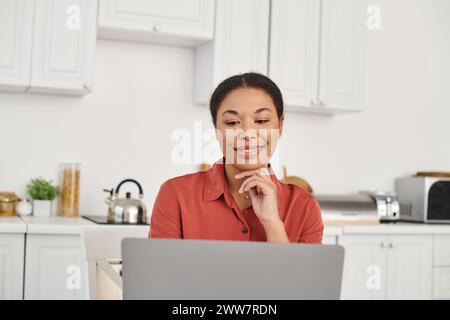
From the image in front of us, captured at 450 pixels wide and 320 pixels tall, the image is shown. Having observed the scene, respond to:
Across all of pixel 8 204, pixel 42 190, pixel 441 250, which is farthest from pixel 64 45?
pixel 441 250

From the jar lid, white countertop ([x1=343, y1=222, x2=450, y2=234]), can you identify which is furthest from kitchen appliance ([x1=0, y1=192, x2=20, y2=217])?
white countertop ([x1=343, y1=222, x2=450, y2=234])

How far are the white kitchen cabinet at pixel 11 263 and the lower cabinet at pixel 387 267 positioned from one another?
1.65 meters

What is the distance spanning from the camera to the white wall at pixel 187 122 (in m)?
3.59

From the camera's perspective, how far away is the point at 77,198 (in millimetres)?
3551

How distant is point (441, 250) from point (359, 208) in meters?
0.55

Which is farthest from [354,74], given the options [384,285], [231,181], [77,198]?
[231,181]

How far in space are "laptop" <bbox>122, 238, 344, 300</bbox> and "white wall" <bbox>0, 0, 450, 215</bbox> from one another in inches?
117

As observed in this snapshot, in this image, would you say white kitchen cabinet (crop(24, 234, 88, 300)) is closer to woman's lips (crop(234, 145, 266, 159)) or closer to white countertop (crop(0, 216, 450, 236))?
white countertop (crop(0, 216, 450, 236))

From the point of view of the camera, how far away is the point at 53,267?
3.04 m

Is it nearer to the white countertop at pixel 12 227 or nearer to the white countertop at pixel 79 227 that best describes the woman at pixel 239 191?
the white countertop at pixel 79 227

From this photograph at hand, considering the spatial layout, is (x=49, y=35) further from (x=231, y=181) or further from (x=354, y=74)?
(x=231, y=181)

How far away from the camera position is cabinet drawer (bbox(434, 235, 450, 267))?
12.5 feet

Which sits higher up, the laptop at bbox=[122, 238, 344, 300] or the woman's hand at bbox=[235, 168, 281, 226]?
the woman's hand at bbox=[235, 168, 281, 226]

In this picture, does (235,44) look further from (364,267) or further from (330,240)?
(364,267)
